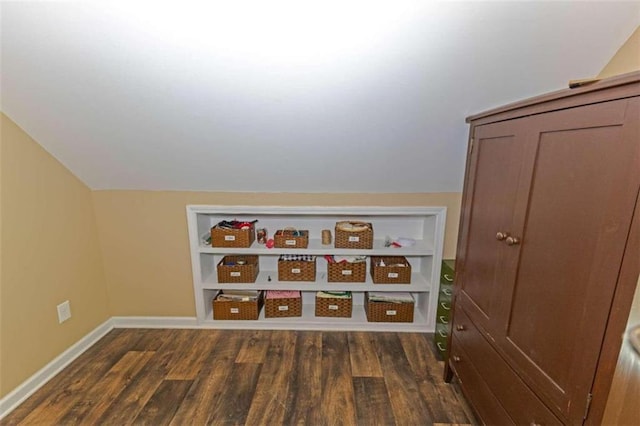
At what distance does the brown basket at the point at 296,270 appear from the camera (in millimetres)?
2338

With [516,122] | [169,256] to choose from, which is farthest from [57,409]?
[516,122]

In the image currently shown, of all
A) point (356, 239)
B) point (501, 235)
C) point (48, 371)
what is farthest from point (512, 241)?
point (48, 371)

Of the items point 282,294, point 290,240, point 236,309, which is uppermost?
point 290,240

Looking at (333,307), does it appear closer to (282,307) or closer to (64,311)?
(282,307)

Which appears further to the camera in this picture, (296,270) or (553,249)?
(296,270)

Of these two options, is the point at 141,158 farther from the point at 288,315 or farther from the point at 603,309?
the point at 603,309

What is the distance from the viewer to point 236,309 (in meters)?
2.37

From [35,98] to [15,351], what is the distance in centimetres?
135

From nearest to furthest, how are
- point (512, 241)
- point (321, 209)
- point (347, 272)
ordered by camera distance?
point (512, 241) < point (321, 209) < point (347, 272)

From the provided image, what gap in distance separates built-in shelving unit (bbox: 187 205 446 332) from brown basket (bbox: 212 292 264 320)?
0.05 metres

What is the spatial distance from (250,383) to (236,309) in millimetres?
651

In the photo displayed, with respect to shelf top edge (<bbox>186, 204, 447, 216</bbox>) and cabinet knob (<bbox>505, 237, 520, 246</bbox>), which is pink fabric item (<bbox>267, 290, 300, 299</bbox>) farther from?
cabinet knob (<bbox>505, 237, 520, 246</bbox>)

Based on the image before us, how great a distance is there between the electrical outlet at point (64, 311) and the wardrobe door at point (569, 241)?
2519 mm

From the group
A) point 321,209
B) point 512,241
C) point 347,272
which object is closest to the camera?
point 512,241
